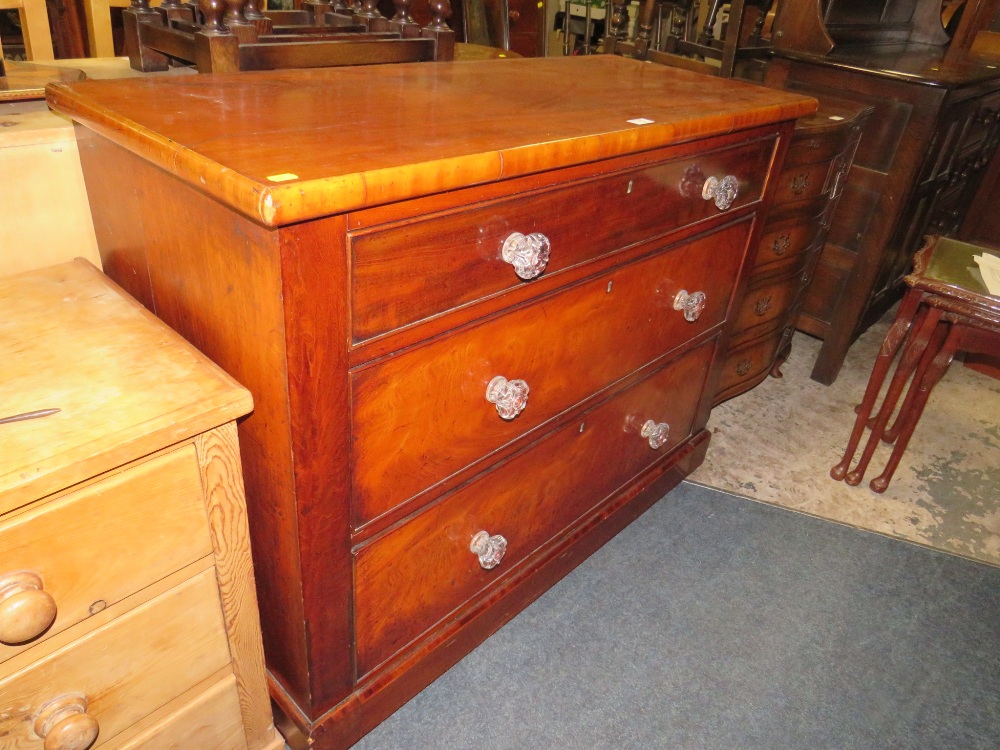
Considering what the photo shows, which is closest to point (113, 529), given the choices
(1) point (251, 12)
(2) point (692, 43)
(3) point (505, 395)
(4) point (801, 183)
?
(3) point (505, 395)

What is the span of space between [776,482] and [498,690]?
101 centimetres

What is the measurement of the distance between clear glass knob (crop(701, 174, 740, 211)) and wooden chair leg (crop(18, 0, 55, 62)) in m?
1.35

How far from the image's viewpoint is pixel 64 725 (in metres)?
0.77

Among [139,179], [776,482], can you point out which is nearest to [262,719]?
[139,179]

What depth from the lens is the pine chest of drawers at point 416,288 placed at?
0.75 m

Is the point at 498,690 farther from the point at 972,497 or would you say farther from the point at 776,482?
the point at 972,497

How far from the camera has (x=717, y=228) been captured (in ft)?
4.42

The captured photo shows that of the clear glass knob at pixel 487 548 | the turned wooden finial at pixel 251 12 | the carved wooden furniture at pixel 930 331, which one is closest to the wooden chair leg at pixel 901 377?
the carved wooden furniture at pixel 930 331

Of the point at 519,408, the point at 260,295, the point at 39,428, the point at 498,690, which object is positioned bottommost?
the point at 498,690

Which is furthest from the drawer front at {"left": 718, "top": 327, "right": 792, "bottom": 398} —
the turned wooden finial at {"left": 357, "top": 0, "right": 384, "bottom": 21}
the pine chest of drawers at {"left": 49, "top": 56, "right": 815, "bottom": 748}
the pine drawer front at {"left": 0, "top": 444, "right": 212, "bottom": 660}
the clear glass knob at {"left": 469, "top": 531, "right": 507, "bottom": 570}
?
the pine drawer front at {"left": 0, "top": 444, "right": 212, "bottom": 660}

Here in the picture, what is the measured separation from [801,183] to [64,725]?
67.7 inches

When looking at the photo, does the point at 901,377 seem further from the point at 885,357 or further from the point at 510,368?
the point at 510,368

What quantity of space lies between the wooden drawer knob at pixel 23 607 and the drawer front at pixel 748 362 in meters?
1.59

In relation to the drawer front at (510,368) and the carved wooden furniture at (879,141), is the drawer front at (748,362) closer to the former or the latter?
the carved wooden furniture at (879,141)
